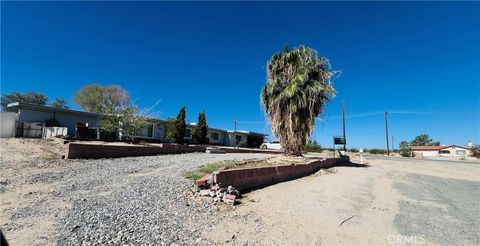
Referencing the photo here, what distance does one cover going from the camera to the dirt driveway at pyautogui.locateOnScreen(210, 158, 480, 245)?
438 centimetres

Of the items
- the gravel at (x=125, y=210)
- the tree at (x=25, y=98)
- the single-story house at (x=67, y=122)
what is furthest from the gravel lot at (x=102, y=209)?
the tree at (x=25, y=98)

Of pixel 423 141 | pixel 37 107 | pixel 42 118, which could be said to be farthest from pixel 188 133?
pixel 423 141

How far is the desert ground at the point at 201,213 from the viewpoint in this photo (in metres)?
3.94

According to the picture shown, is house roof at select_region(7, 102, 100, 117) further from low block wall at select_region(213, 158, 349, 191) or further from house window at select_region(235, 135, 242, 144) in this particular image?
house window at select_region(235, 135, 242, 144)

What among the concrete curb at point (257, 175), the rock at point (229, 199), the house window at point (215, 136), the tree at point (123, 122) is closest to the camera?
the rock at point (229, 199)

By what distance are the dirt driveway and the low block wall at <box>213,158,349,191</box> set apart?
35cm

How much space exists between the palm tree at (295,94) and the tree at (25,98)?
123ft

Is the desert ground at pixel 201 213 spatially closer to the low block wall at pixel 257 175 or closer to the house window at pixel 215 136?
the low block wall at pixel 257 175

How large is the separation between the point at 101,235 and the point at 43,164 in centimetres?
735

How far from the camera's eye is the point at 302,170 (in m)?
10.7

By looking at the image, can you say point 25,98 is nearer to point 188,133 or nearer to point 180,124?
point 188,133

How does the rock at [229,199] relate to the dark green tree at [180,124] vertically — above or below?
below

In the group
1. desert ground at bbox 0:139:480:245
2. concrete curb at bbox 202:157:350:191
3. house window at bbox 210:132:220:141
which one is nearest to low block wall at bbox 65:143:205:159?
desert ground at bbox 0:139:480:245

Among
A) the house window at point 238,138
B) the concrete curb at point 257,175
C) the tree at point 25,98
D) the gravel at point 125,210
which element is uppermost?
the tree at point 25,98
